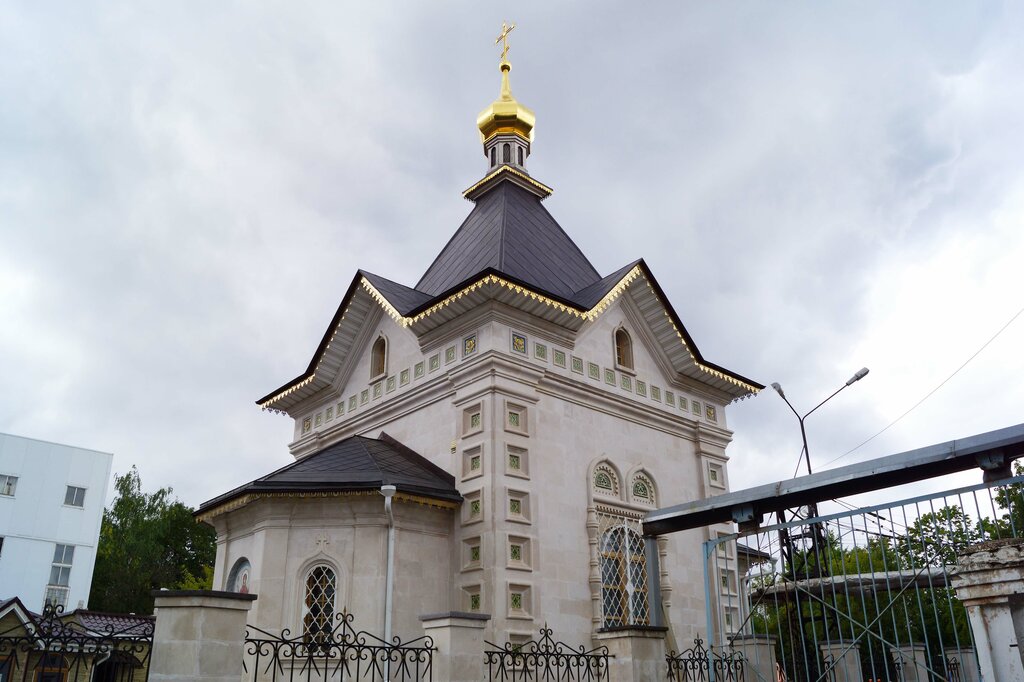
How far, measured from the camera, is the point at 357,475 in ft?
44.5

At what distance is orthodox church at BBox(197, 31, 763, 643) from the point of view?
43.8ft

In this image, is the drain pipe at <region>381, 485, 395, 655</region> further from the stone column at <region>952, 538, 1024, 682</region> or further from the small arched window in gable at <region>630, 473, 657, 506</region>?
the stone column at <region>952, 538, 1024, 682</region>

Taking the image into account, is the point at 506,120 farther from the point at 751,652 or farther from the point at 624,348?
the point at 751,652

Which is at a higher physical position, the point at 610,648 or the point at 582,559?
the point at 582,559

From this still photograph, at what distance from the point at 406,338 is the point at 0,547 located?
2378 cm

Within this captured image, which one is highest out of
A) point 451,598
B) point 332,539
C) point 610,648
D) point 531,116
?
point 531,116

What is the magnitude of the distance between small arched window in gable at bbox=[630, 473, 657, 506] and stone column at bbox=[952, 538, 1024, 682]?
9992 mm

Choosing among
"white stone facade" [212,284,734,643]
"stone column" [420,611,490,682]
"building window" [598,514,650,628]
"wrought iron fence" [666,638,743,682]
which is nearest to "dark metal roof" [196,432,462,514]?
"white stone facade" [212,284,734,643]

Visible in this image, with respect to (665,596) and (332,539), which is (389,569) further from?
(665,596)

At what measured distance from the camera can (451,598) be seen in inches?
544

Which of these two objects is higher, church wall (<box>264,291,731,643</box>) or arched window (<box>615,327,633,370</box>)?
arched window (<box>615,327,633,370</box>)

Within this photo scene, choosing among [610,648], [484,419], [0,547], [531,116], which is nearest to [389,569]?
[484,419]

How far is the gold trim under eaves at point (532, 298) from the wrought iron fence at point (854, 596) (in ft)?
12.4

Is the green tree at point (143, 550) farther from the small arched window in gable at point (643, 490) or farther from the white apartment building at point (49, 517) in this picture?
the small arched window in gable at point (643, 490)
